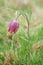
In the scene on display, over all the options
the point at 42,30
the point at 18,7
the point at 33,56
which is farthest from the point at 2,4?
the point at 33,56

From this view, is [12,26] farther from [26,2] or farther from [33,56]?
[26,2]

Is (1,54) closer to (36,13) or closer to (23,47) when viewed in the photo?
(23,47)

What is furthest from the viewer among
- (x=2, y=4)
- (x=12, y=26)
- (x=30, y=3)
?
(x=30, y=3)

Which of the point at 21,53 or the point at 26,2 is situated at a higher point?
the point at 21,53

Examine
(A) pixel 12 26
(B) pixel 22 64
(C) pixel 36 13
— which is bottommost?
(C) pixel 36 13

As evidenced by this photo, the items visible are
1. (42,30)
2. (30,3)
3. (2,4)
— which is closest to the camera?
(42,30)

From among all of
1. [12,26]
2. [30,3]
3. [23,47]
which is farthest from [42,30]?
[30,3]

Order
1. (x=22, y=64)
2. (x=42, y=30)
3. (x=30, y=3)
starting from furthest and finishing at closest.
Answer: (x=30, y=3) → (x=42, y=30) → (x=22, y=64)

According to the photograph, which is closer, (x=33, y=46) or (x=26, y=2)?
(x=33, y=46)

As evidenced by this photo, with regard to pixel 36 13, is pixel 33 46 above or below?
above
